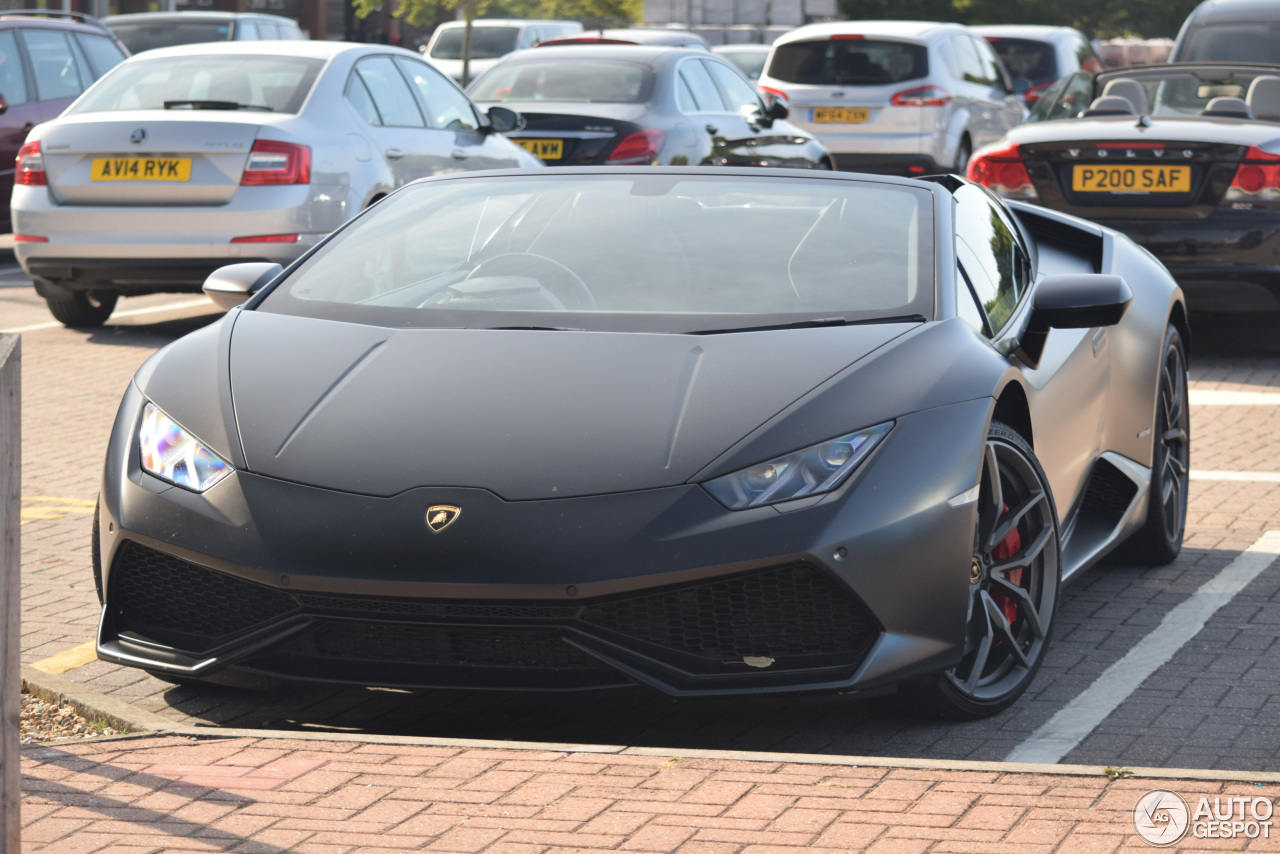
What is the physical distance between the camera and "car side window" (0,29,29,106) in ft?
43.5

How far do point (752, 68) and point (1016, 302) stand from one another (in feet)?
75.8

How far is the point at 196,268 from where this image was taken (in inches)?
377

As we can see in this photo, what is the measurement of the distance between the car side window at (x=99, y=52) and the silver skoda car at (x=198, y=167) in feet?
13.3

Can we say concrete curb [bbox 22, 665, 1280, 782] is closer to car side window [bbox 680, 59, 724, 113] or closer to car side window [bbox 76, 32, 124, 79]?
car side window [bbox 680, 59, 724, 113]

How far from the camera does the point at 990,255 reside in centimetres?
490

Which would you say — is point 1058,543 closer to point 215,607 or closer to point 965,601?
point 965,601

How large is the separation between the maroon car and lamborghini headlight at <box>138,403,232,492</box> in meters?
9.86

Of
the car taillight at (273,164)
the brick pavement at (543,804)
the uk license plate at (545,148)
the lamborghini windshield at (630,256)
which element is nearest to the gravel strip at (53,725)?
the brick pavement at (543,804)

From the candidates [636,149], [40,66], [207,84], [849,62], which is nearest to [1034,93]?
[849,62]

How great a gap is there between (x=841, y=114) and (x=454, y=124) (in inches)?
277

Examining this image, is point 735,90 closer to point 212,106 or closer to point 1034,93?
point 212,106

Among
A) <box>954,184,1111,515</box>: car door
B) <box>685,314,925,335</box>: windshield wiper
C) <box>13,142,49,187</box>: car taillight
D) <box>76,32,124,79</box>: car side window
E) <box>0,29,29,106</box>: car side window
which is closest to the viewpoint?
A: <box>685,314,925,335</box>: windshield wiper

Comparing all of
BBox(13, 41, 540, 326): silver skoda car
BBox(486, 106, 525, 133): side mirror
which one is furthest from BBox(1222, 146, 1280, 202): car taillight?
BBox(486, 106, 525, 133): side mirror

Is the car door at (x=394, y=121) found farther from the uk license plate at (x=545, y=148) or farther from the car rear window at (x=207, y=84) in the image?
the uk license plate at (x=545, y=148)
